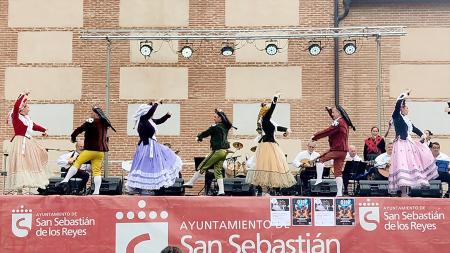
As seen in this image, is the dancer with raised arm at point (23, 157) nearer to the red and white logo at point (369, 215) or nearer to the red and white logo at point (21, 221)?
the red and white logo at point (21, 221)

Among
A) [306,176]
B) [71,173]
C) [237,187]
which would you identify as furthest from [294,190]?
[71,173]

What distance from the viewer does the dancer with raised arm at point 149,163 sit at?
13.6 metres

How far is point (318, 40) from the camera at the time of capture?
18.3 meters

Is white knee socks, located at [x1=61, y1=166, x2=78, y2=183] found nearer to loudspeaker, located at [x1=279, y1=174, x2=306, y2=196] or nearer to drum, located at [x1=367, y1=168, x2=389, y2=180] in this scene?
loudspeaker, located at [x1=279, y1=174, x2=306, y2=196]

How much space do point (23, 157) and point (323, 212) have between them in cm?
589

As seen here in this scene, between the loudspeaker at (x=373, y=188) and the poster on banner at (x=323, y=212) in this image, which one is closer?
the poster on banner at (x=323, y=212)

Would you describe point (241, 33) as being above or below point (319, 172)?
above

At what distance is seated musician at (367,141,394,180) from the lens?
1508cm

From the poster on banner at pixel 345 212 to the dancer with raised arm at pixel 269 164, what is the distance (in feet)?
4.57

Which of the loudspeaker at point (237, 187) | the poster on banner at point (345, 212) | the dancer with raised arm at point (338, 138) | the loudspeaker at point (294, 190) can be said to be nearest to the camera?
the poster on banner at point (345, 212)

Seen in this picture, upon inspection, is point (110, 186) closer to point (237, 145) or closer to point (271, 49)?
point (237, 145)

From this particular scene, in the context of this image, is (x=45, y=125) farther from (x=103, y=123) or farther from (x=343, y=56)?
(x=343, y=56)

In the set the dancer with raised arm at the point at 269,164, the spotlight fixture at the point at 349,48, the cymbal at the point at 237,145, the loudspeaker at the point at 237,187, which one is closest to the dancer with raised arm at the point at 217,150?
the loudspeaker at the point at 237,187

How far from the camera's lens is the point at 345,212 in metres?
12.9
